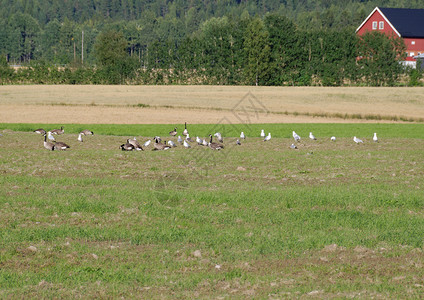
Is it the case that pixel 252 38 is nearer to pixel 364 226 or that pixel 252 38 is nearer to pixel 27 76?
pixel 27 76

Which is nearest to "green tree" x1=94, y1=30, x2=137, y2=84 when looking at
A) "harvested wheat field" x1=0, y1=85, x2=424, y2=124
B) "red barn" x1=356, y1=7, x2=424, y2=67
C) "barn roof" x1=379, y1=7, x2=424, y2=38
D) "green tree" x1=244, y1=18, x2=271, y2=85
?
"harvested wheat field" x1=0, y1=85, x2=424, y2=124

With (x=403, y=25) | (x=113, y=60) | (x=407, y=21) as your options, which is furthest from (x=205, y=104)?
(x=407, y=21)

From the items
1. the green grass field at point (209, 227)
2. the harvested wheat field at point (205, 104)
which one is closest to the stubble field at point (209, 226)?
the green grass field at point (209, 227)

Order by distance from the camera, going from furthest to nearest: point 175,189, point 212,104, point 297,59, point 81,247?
point 297,59 → point 212,104 → point 175,189 → point 81,247

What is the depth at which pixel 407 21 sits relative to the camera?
132 metres

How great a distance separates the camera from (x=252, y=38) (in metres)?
90.4

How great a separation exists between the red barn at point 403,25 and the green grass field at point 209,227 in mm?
109054

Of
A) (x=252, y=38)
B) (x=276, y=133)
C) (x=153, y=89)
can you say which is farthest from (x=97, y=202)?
(x=252, y=38)

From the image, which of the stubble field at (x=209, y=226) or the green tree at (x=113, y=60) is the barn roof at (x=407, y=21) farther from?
the stubble field at (x=209, y=226)

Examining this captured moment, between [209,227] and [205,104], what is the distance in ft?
181

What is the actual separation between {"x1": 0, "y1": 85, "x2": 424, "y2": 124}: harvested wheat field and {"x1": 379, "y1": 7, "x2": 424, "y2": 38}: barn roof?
49.6 meters

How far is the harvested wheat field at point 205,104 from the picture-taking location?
57375 mm

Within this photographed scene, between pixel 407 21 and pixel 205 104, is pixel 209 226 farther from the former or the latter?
pixel 407 21

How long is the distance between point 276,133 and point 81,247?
31.6 metres
